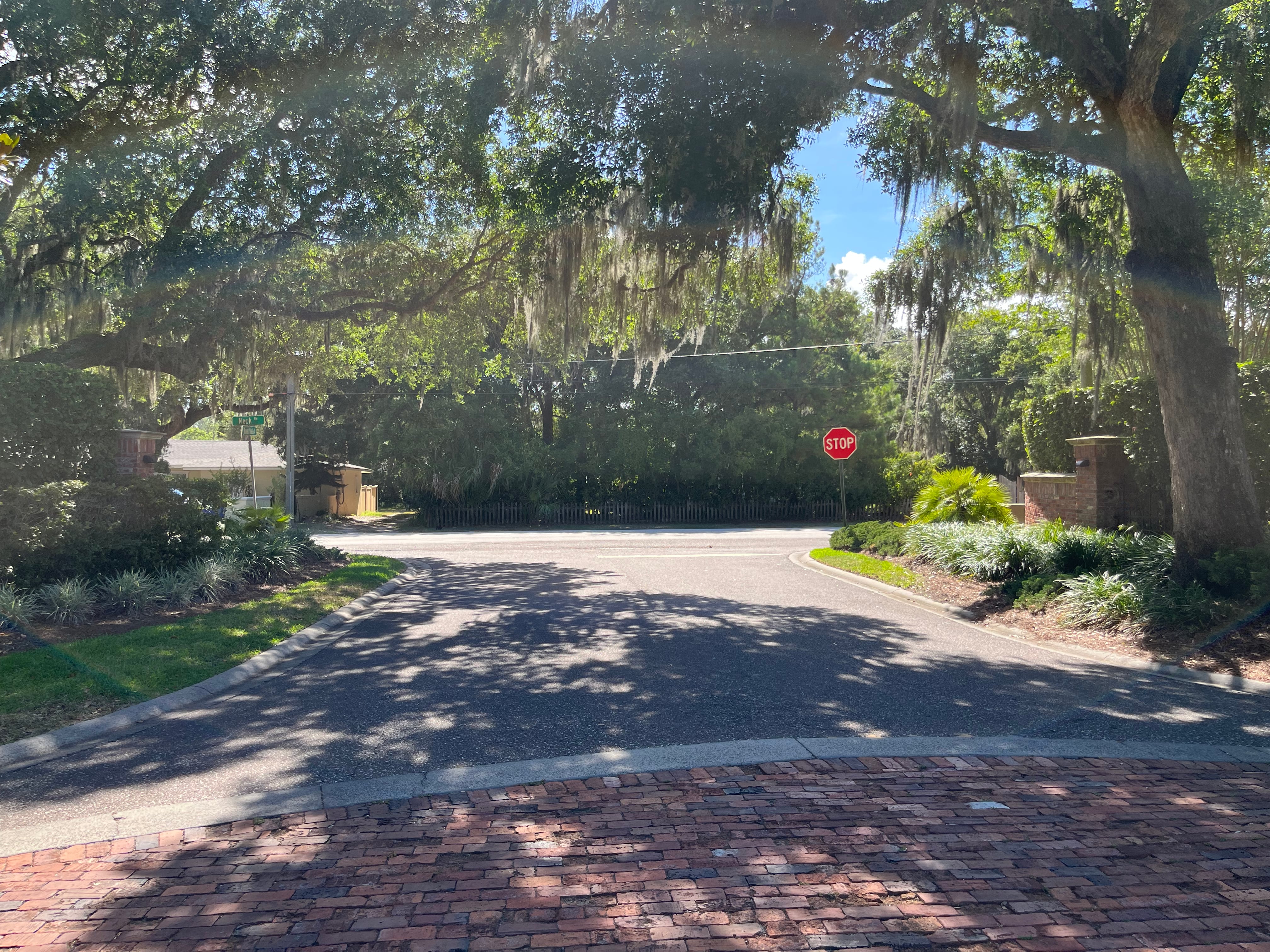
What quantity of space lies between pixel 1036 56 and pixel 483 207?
873cm

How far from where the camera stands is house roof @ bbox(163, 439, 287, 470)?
44125mm

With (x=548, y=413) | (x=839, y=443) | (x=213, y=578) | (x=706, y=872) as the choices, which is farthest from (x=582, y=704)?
(x=548, y=413)

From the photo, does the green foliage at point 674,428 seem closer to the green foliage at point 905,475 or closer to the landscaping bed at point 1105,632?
the green foliage at point 905,475

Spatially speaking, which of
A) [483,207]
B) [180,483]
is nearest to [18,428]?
[180,483]

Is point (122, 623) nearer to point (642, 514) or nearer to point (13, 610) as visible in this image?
point (13, 610)

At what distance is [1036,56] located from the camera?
40.1 feet

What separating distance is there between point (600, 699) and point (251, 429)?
132ft

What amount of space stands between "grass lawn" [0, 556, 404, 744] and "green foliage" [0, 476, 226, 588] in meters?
1.38

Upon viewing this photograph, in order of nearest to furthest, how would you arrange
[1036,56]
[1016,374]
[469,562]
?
[1036,56] → [469,562] → [1016,374]

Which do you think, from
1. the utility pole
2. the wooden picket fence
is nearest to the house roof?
the wooden picket fence

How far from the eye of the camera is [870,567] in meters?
16.3

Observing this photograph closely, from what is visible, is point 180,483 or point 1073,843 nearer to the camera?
point 1073,843

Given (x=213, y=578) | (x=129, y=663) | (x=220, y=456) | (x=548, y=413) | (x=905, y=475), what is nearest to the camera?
(x=129, y=663)

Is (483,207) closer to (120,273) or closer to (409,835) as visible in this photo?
(120,273)
